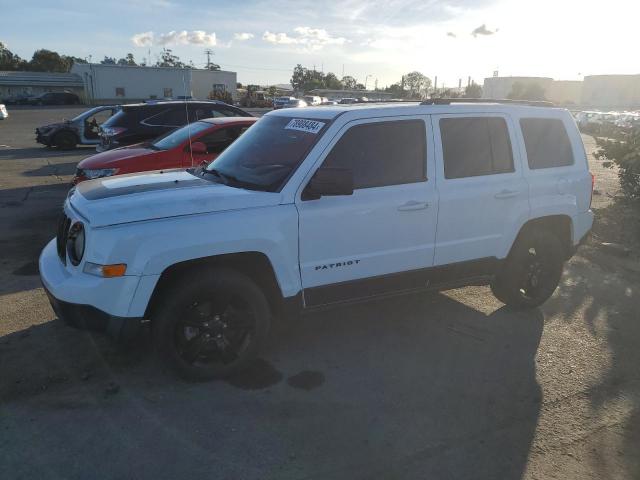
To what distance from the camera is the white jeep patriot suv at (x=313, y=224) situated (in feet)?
11.2

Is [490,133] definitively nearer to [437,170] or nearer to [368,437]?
[437,170]

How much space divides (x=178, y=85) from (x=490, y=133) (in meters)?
68.1

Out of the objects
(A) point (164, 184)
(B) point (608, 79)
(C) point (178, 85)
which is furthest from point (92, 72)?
(B) point (608, 79)

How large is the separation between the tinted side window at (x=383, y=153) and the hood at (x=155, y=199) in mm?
679

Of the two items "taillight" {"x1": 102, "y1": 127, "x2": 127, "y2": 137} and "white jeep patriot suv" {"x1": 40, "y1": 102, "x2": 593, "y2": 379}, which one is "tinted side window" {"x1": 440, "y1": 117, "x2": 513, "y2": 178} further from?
"taillight" {"x1": 102, "y1": 127, "x2": 127, "y2": 137}

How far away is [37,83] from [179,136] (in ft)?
245

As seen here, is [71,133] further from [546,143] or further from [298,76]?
[298,76]

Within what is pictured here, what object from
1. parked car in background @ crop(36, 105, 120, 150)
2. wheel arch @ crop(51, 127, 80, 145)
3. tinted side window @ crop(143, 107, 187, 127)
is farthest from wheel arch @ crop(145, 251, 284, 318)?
wheel arch @ crop(51, 127, 80, 145)

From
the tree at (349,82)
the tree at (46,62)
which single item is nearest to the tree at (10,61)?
the tree at (46,62)

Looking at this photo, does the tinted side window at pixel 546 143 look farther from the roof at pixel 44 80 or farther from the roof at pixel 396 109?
the roof at pixel 44 80

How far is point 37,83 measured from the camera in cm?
7056

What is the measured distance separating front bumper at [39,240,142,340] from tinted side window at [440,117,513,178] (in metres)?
2.66

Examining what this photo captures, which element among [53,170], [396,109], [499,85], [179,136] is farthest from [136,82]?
[396,109]

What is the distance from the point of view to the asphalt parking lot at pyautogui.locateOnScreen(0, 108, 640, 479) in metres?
2.99
